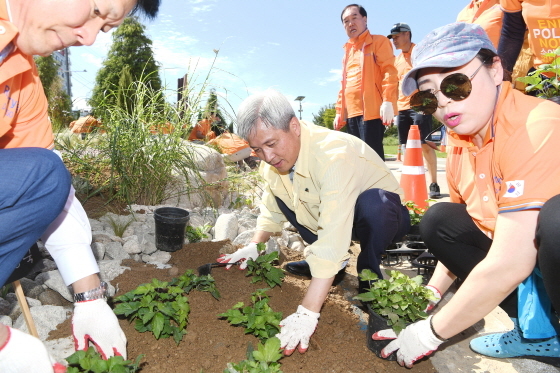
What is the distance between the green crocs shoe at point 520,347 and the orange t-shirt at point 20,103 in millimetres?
2202

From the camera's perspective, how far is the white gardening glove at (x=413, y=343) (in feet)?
5.28

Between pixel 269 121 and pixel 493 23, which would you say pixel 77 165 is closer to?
pixel 269 121

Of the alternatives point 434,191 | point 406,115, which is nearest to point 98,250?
point 406,115

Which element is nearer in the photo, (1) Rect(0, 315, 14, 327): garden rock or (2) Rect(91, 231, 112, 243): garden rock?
(1) Rect(0, 315, 14, 327): garden rock

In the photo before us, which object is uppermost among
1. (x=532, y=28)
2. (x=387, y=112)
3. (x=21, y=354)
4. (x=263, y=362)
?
(x=532, y=28)

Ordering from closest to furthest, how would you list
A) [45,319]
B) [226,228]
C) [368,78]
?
1. [45,319]
2. [226,228]
3. [368,78]

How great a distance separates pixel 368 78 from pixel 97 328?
4.12m

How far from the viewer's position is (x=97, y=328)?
1.53m

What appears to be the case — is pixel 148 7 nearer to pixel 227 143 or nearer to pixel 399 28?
pixel 399 28

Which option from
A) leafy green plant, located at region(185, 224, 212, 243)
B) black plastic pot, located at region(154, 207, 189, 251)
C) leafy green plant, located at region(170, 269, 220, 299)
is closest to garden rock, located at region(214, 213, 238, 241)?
leafy green plant, located at region(185, 224, 212, 243)

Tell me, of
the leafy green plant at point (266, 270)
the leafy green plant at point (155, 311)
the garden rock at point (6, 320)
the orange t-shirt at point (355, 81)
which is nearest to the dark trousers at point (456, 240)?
the leafy green plant at point (266, 270)

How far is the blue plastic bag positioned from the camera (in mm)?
1801

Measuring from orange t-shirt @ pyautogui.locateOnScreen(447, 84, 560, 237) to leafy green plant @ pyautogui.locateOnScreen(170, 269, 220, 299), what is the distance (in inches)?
54.3

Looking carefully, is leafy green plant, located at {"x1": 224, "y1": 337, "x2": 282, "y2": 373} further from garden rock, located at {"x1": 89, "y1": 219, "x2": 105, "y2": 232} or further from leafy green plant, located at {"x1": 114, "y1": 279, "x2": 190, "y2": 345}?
garden rock, located at {"x1": 89, "y1": 219, "x2": 105, "y2": 232}
